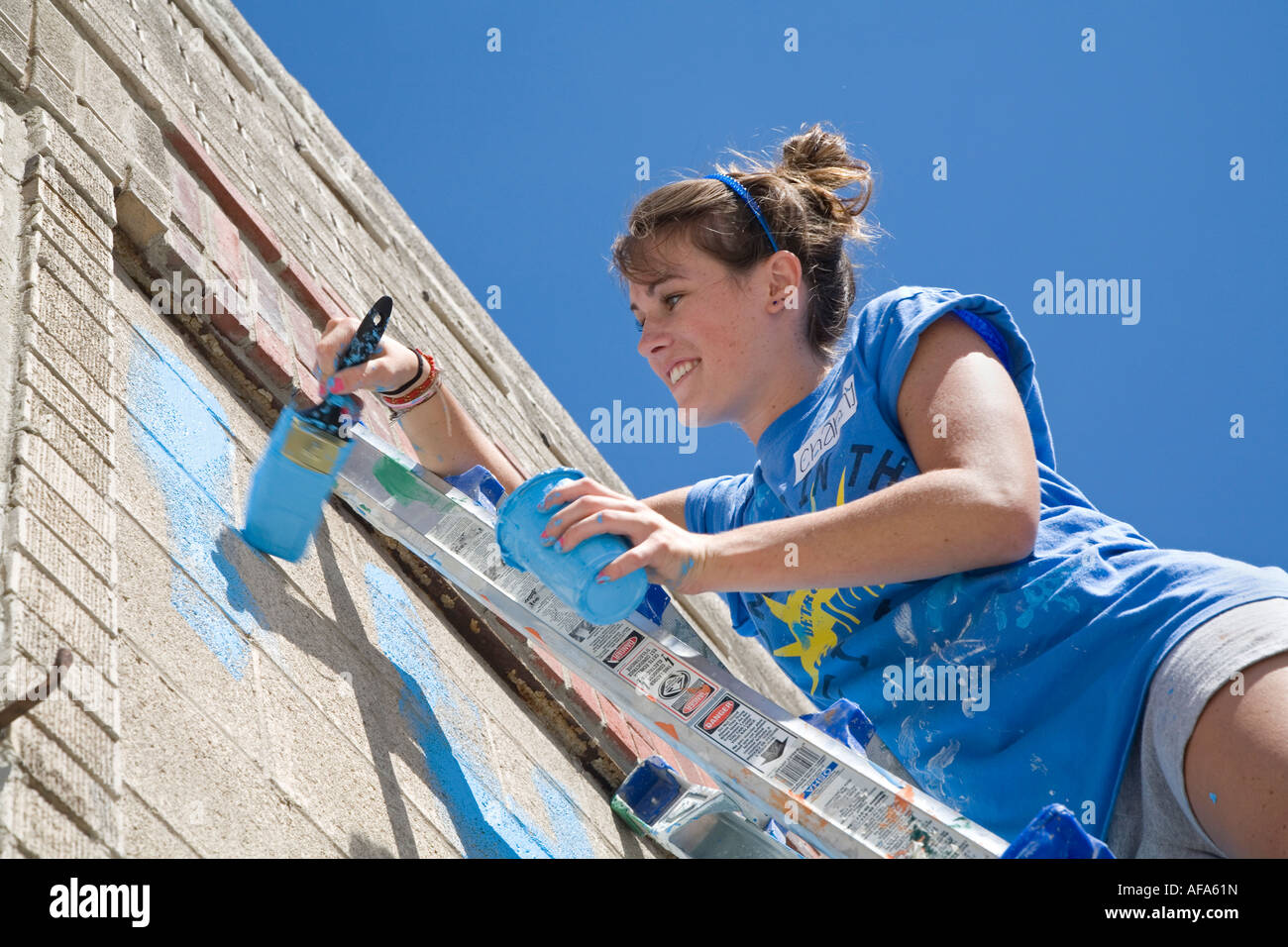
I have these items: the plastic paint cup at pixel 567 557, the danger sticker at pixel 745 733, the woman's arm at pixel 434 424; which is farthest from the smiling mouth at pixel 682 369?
the danger sticker at pixel 745 733

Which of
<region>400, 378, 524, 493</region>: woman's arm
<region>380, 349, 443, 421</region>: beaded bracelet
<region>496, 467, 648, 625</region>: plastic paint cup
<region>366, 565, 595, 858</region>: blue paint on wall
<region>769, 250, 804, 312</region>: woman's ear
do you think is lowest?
<region>366, 565, 595, 858</region>: blue paint on wall

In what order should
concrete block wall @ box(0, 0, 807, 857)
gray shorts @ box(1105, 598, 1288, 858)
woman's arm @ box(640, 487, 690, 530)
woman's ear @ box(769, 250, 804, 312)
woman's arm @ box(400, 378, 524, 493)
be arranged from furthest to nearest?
woman's arm @ box(640, 487, 690, 530), woman's arm @ box(400, 378, 524, 493), woman's ear @ box(769, 250, 804, 312), gray shorts @ box(1105, 598, 1288, 858), concrete block wall @ box(0, 0, 807, 857)

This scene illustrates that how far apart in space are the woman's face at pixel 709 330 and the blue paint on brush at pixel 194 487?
0.80 meters

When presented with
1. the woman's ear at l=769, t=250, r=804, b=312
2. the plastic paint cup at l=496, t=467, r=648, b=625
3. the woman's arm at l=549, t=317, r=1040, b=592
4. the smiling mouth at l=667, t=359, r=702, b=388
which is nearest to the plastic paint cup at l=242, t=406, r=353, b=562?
the plastic paint cup at l=496, t=467, r=648, b=625

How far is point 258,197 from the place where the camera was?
291 cm

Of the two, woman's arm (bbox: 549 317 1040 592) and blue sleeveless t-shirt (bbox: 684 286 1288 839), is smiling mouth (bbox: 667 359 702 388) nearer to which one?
blue sleeveless t-shirt (bbox: 684 286 1288 839)

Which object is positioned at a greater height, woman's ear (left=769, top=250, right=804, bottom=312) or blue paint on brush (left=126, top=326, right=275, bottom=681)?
woman's ear (left=769, top=250, right=804, bottom=312)

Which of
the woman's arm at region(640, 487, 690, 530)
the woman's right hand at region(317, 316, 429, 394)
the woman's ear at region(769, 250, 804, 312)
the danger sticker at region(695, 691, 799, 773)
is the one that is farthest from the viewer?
the woman's arm at region(640, 487, 690, 530)

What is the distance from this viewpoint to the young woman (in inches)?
54.2

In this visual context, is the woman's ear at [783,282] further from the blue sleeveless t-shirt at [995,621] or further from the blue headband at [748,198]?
the blue sleeveless t-shirt at [995,621]

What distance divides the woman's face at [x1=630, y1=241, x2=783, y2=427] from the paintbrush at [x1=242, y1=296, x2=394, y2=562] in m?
0.52

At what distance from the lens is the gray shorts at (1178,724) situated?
134 cm

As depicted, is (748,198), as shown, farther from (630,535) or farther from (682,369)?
(630,535)

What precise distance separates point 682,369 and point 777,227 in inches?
12.7
